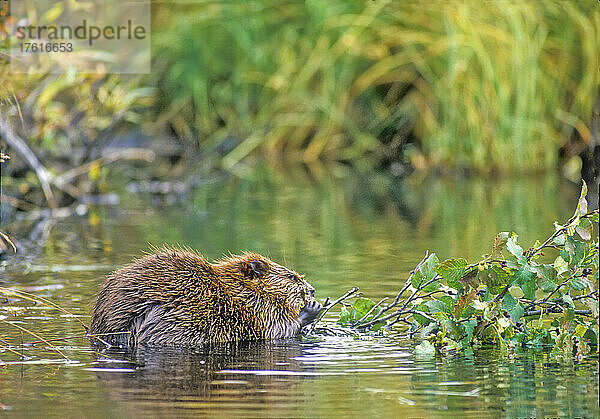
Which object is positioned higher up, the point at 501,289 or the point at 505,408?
the point at 501,289

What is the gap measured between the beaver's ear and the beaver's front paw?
1.19 feet

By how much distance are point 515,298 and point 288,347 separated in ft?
4.30

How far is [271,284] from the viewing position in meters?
7.72

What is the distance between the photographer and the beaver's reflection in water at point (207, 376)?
558cm

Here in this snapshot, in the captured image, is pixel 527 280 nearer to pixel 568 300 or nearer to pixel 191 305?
pixel 568 300

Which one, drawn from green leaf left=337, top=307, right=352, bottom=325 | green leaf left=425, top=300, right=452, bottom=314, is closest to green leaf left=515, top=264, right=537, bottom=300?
green leaf left=425, top=300, right=452, bottom=314

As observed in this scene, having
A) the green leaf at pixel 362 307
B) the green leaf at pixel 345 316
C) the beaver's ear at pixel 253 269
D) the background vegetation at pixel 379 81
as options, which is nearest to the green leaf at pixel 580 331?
the green leaf at pixel 362 307

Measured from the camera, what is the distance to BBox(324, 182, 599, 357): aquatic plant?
21.9ft

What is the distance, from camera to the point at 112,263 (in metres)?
10.3

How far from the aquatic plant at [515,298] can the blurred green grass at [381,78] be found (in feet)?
41.6

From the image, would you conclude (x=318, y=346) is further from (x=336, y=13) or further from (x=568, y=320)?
(x=336, y=13)

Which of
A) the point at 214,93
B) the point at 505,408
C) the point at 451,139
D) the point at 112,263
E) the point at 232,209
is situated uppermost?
the point at 214,93

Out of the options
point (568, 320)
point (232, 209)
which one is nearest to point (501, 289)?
point (568, 320)

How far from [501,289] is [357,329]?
0.94 metres
